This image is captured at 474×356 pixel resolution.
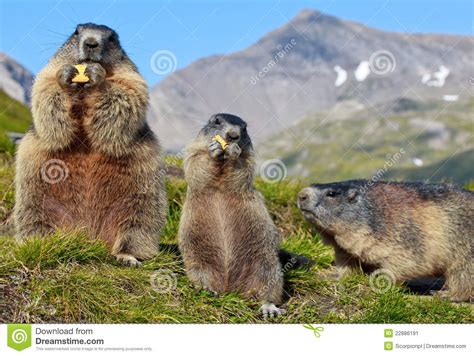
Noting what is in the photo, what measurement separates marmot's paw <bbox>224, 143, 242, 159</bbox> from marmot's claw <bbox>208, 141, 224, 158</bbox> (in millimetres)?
52

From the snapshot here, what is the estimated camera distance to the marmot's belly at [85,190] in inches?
253

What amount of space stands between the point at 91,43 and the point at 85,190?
142 cm

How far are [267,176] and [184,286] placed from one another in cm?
453

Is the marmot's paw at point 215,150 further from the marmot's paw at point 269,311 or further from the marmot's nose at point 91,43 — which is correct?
the marmot's nose at point 91,43

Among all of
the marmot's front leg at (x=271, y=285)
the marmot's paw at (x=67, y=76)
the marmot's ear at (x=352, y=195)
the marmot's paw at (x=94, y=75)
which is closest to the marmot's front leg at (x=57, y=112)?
the marmot's paw at (x=67, y=76)

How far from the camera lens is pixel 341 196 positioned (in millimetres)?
7422

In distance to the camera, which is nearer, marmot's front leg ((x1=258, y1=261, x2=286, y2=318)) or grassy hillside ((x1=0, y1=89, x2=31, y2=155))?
marmot's front leg ((x1=258, y1=261, x2=286, y2=318))

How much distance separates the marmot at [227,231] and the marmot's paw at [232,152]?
36 mm

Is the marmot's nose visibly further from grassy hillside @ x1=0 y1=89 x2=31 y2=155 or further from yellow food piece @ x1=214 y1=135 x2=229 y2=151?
grassy hillside @ x1=0 y1=89 x2=31 y2=155

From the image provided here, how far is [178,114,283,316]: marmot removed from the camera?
602 cm

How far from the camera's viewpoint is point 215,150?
5.93m

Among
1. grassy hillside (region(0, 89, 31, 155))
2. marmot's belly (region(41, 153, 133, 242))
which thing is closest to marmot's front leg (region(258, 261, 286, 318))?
marmot's belly (region(41, 153, 133, 242))

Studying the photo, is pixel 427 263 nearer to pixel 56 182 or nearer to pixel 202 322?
pixel 202 322

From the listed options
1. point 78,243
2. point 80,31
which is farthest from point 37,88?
point 78,243
